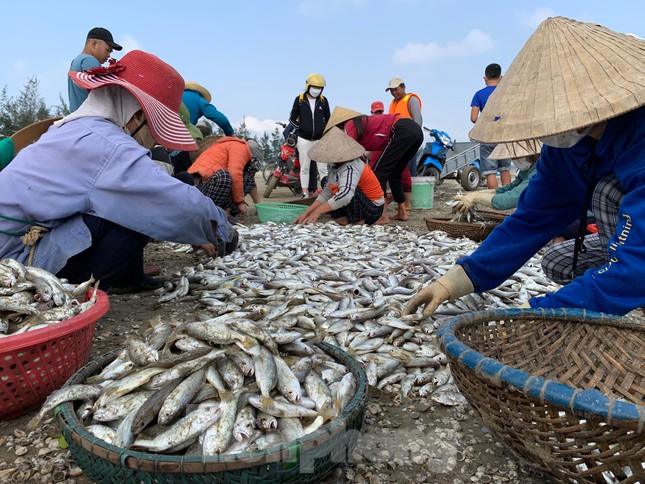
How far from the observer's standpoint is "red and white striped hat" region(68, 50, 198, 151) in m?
2.76

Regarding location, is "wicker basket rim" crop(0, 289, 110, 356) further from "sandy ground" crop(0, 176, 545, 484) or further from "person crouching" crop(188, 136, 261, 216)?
"person crouching" crop(188, 136, 261, 216)

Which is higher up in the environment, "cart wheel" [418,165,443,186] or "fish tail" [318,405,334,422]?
"cart wheel" [418,165,443,186]

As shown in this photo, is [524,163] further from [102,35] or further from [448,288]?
[102,35]

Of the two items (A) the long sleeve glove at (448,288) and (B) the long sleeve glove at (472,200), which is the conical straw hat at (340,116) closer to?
(B) the long sleeve glove at (472,200)

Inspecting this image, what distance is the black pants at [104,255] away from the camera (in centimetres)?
288

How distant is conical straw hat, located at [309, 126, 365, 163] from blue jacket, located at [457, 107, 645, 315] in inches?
151

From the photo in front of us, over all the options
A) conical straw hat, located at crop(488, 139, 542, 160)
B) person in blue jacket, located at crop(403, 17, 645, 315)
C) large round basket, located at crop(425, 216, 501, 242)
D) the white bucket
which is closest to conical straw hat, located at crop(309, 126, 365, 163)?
large round basket, located at crop(425, 216, 501, 242)

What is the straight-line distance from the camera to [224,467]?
4.23 ft

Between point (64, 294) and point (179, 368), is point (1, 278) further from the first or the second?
point (179, 368)

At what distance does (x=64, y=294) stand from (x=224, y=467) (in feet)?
4.25

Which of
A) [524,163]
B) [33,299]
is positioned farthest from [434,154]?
[33,299]

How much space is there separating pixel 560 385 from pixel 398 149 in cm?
640

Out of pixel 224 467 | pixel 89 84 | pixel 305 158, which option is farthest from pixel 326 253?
pixel 305 158

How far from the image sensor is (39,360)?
1.85 metres
